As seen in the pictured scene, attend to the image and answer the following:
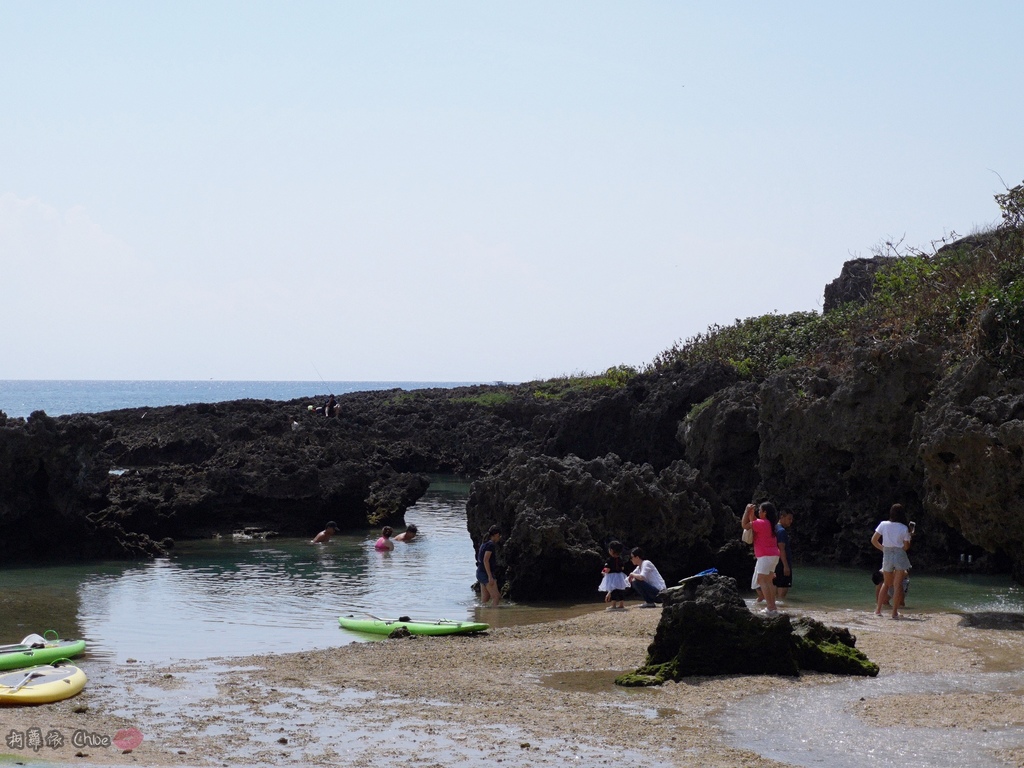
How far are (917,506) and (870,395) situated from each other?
227 cm

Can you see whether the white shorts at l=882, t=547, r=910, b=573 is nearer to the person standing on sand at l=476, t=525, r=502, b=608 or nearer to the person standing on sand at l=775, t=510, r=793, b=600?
the person standing on sand at l=775, t=510, r=793, b=600

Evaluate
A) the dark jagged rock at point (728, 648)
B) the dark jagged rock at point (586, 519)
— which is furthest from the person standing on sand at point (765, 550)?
the dark jagged rock at point (586, 519)

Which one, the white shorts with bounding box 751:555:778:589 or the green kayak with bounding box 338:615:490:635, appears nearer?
the green kayak with bounding box 338:615:490:635

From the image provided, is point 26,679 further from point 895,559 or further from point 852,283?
point 852,283

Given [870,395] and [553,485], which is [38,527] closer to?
[553,485]

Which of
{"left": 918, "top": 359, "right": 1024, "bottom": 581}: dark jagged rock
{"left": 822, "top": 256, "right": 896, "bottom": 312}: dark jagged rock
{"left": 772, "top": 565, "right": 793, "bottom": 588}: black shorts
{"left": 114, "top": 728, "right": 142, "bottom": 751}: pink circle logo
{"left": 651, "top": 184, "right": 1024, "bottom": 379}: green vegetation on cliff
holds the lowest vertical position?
{"left": 114, "top": 728, "right": 142, "bottom": 751}: pink circle logo

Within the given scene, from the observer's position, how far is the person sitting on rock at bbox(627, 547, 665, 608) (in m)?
16.5

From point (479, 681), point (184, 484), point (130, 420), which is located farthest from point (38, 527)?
point (130, 420)

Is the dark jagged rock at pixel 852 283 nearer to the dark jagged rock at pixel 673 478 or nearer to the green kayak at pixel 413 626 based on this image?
the dark jagged rock at pixel 673 478

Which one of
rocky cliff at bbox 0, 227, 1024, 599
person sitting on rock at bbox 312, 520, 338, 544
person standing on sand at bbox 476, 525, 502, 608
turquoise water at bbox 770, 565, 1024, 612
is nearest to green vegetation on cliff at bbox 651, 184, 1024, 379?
rocky cliff at bbox 0, 227, 1024, 599

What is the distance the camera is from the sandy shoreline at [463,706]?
27.4 ft

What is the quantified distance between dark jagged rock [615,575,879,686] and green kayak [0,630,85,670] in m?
6.49

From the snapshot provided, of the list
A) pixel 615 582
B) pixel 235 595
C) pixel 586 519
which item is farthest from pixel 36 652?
pixel 586 519

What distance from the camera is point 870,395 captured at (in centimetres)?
2130
